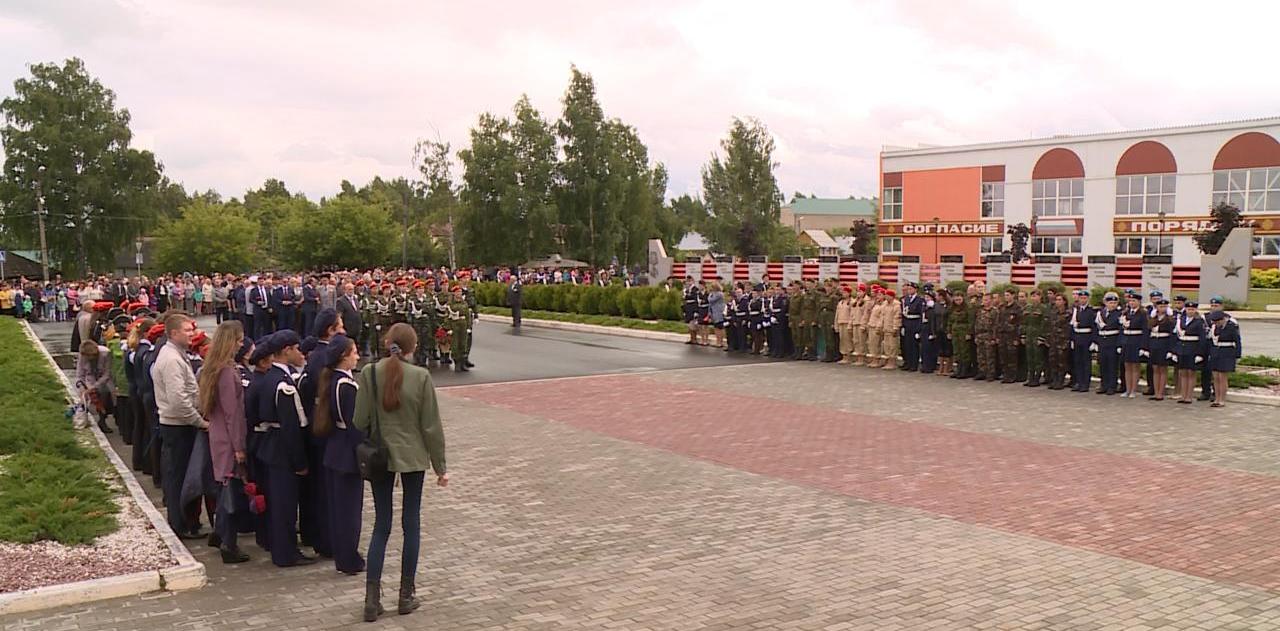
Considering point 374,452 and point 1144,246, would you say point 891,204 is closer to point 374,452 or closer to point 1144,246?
point 1144,246

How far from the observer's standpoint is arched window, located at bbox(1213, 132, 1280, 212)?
4762 centimetres

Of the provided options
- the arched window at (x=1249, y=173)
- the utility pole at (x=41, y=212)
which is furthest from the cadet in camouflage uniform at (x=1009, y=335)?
the utility pole at (x=41, y=212)

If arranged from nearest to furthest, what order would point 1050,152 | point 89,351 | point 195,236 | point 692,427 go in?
point 89,351
point 692,427
point 1050,152
point 195,236

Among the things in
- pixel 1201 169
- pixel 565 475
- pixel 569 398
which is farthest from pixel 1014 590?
pixel 1201 169

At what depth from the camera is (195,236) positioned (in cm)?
7062

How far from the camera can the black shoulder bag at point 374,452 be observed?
19.0 feet

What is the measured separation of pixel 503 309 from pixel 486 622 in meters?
32.0

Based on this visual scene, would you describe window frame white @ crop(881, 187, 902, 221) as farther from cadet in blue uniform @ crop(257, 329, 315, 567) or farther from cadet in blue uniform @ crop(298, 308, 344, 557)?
cadet in blue uniform @ crop(257, 329, 315, 567)

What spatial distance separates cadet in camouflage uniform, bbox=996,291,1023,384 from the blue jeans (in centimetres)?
1322

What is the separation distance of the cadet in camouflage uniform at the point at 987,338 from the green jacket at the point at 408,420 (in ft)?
43.6

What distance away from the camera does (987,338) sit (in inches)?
671

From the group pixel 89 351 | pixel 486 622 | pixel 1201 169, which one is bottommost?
pixel 486 622

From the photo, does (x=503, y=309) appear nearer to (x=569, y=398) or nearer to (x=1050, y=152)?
(x=569, y=398)

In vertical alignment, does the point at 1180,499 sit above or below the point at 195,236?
below
